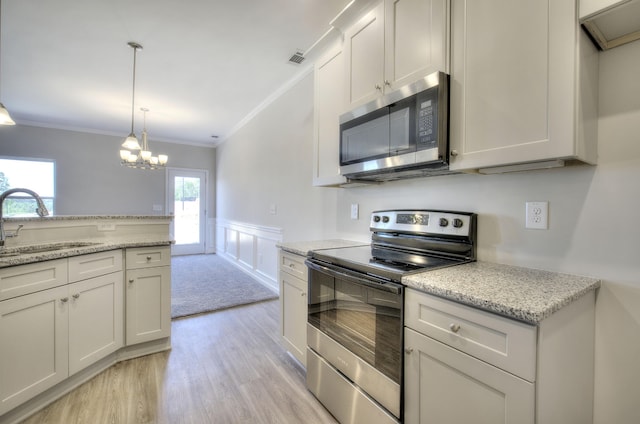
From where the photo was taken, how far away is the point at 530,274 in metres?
1.24

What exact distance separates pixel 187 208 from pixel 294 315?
225 inches

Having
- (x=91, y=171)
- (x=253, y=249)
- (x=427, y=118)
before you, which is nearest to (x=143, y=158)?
(x=253, y=249)

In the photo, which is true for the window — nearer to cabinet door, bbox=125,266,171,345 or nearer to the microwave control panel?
cabinet door, bbox=125,266,171,345

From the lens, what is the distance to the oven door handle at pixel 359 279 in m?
1.25

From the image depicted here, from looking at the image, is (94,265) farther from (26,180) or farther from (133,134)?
(26,180)

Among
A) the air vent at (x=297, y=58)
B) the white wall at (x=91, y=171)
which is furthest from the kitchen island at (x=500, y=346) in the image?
the white wall at (x=91, y=171)

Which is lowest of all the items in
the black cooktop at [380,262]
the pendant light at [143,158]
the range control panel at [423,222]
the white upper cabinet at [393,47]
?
the black cooktop at [380,262]

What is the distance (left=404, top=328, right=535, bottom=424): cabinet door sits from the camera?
2.91 ft

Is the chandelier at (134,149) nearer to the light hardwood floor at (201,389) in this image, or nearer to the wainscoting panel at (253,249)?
the wainscoting panel at (253,249)

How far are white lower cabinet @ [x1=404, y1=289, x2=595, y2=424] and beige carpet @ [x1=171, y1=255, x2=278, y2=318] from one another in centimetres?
276

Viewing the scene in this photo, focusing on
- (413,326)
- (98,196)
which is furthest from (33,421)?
(98,196)

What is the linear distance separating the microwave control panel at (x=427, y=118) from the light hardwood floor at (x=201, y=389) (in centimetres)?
166

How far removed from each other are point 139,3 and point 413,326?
293 centimetres

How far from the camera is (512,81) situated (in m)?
1.16
